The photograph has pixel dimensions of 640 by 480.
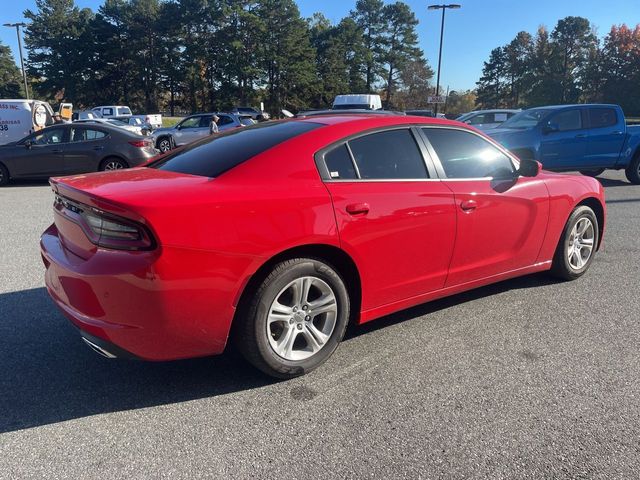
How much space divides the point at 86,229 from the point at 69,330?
4.38 ft

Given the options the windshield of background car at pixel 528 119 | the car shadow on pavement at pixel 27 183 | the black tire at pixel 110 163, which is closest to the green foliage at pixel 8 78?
the car shadow on pavement at pixel 27 183

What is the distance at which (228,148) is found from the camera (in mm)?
3371

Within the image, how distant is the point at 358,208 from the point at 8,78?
87.8m

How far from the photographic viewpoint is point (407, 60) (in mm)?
70500

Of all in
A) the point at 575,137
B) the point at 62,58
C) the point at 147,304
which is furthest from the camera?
the point at 62,58

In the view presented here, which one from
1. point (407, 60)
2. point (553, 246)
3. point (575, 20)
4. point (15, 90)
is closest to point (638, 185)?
point (553, 246)

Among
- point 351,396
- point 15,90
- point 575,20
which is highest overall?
point 575,20

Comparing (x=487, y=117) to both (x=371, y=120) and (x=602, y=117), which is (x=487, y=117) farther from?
(x=371, y=120)

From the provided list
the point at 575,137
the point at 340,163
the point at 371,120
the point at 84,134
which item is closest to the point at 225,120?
the point at 84,134

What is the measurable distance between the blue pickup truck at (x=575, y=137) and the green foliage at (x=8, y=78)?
80.1 meters

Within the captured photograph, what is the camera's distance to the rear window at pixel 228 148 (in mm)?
3105

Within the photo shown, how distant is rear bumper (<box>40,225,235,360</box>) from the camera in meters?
2.48

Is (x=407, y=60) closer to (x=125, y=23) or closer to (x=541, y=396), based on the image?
(x=125, y=23)

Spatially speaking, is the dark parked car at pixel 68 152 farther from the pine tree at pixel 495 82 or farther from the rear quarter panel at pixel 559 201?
the pine tree at pixel 495 82
